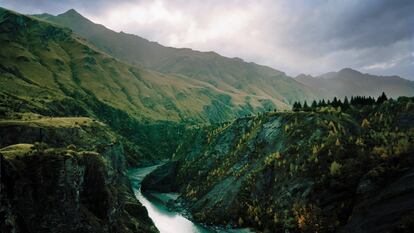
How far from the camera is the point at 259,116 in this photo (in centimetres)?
19625

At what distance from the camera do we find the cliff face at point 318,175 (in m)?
89.0

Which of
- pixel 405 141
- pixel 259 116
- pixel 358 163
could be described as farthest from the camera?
pixel 259 116

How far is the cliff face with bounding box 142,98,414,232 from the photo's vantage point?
89.0 metres

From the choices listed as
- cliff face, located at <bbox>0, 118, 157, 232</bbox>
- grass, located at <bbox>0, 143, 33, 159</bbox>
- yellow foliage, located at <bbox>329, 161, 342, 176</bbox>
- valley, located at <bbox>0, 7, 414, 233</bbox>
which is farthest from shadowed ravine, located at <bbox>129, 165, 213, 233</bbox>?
grass, located at <bbox>0, 143, 33, 159</bbox>

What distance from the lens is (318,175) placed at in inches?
5000

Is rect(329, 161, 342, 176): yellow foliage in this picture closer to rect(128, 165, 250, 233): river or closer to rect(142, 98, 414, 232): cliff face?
rect(142, 98, 414, 232): cliff face

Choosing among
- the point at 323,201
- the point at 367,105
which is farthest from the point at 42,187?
the point at 367,105

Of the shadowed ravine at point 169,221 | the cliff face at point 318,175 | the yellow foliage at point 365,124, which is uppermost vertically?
the yellow foliage at point 365,124

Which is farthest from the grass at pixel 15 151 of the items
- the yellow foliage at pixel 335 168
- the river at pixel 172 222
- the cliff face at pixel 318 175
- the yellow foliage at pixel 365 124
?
the yellow foliage at pixel 365 124

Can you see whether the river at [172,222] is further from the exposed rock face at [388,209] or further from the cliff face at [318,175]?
the exposed rock face at [388,209]

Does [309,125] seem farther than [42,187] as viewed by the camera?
Yes

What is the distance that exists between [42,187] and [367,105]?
447 ft

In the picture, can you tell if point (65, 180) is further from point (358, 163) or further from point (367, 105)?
point (367, 105)

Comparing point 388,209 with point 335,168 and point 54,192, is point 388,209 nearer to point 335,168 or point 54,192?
point 335,168
